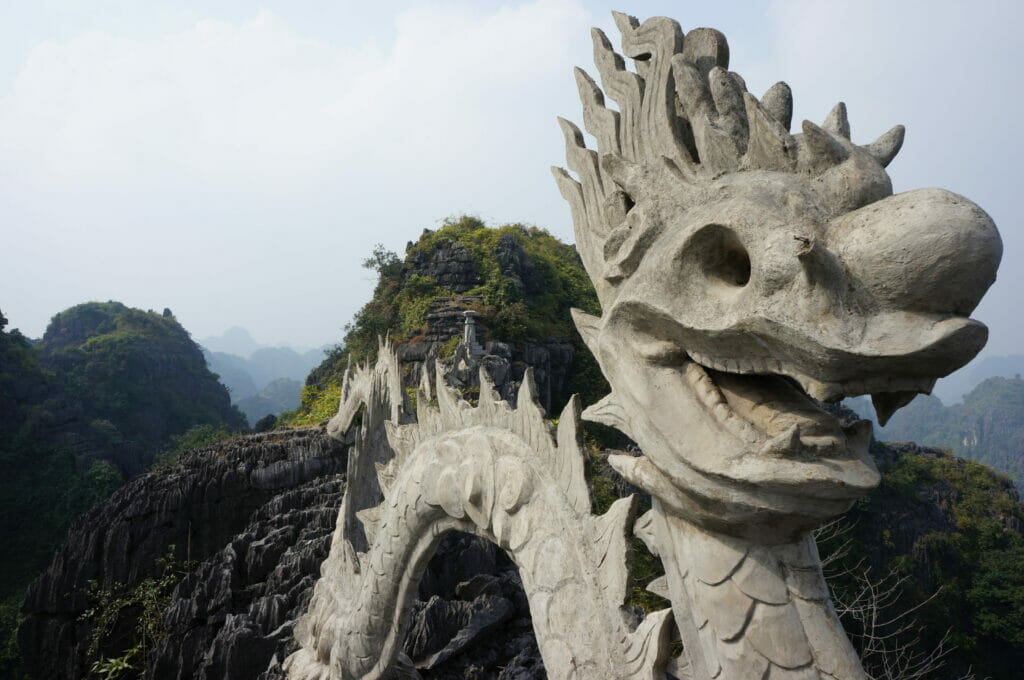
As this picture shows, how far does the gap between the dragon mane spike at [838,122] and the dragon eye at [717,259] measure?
503 mm

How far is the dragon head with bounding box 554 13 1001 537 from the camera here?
1.18 meters

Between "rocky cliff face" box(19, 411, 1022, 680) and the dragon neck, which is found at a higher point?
"rocky cliff face" box(19, 411, 1022, 680)

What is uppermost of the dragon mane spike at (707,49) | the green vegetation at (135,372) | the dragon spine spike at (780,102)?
the green vegetation at (135,372)

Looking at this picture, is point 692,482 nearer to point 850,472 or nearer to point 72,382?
point 850,472

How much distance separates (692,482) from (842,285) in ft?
1.92

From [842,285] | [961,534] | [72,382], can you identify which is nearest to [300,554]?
[842,285]

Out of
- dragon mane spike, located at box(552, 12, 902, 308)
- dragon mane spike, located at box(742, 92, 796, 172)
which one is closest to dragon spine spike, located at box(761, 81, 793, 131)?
dragon mane spike, located at box(552, 12, 902, 308)

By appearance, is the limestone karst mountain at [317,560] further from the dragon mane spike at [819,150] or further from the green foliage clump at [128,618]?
the dragon mane spike at [819,150]

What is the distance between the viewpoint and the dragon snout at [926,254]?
1.12 m

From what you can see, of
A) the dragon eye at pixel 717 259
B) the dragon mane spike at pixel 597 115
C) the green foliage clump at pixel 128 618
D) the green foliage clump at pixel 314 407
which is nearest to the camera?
the dragon eye at pixel 717 259

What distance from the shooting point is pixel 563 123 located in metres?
2.53

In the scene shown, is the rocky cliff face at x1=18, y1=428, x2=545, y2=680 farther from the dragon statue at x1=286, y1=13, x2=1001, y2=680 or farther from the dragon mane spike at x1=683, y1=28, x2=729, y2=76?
the dragon mane spike at x1=683, y1=28, x2=729, y2=76

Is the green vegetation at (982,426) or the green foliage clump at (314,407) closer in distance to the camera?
the green foliage clump at (314,407)

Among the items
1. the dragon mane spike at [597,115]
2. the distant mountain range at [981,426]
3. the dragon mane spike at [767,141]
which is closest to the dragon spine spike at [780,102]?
the dragon mane spike at [767,141]
